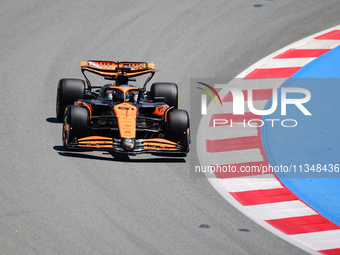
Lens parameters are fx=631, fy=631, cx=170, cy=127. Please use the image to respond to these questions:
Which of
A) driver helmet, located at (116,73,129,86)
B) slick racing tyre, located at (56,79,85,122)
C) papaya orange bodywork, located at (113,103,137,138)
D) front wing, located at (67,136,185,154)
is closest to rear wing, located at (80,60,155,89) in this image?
driver helmet, located at (116,73,129,86)

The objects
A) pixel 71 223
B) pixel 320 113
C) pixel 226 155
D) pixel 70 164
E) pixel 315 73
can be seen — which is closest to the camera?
pixel 71 223

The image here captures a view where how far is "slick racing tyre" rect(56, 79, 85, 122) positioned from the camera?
13250 mm

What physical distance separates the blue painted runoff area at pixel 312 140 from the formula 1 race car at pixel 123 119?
209 centimetres

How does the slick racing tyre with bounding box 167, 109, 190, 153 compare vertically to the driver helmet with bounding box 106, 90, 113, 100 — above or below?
below

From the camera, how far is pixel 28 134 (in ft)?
41.4

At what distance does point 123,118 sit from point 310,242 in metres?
4.31

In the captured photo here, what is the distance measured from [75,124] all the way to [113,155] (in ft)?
3.28

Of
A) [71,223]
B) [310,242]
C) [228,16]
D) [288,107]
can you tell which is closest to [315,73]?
[288,107]

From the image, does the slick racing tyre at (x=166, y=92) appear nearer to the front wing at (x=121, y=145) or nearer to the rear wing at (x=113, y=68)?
the rear wing at (x=113, y=68)

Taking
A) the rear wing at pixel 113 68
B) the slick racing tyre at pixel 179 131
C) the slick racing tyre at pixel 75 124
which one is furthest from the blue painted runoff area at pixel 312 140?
the slick racing tyre at pixel 75 124

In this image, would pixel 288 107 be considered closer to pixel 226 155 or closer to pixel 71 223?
pixel 226 155

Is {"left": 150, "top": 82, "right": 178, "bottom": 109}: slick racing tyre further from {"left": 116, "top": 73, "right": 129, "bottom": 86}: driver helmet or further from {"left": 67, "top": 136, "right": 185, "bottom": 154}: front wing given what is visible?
{"left": 67, "top": 136, "right": 185, "bottom": 154}: front wing

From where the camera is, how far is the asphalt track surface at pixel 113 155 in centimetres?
909

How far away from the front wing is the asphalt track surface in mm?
298
